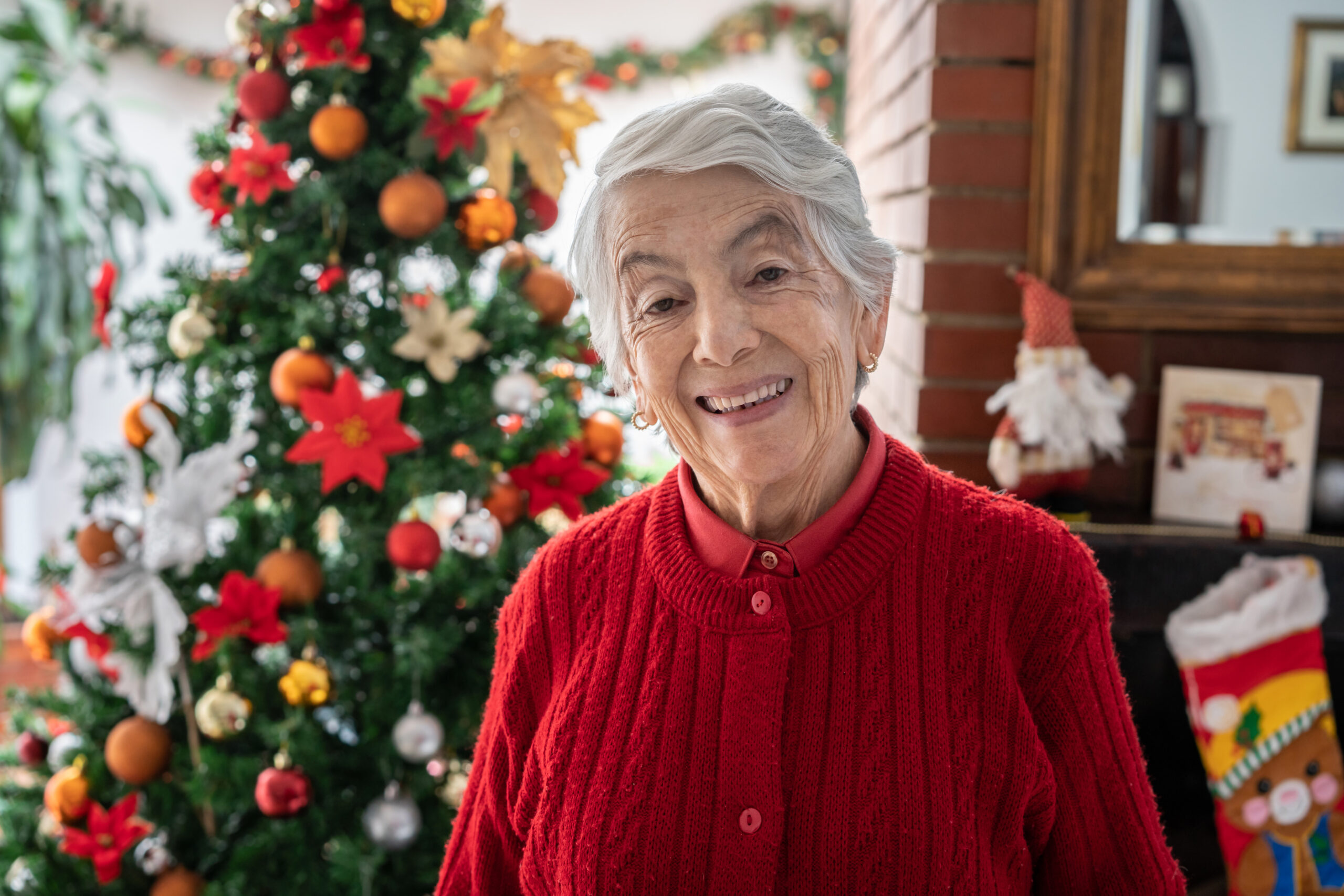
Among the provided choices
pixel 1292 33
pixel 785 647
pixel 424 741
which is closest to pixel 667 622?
pixel 785 647

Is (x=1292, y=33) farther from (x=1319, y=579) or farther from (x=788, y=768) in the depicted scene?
A: (x=788, y=768)

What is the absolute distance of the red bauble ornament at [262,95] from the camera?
1.58m

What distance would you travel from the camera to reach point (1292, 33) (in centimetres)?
168

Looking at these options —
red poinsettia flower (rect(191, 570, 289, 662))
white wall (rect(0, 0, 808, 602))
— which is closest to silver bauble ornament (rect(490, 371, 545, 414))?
red poinsettia flower (rect(191, 570, 289, 662))

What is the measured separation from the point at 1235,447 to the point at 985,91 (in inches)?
29.5

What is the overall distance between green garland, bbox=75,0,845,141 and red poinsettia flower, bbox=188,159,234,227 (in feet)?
9.37

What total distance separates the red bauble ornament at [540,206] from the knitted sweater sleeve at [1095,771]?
3.78 feet

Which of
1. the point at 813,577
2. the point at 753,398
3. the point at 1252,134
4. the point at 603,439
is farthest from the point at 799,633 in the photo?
the point at 1252,134

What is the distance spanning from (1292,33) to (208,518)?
6.63ft

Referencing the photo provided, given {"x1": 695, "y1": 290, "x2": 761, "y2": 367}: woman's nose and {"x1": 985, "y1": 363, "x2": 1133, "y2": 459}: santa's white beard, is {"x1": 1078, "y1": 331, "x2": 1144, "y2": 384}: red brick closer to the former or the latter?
{"x1": 985, "y1": 363, "x2": 1133, "y2": 459}: santa's white beard

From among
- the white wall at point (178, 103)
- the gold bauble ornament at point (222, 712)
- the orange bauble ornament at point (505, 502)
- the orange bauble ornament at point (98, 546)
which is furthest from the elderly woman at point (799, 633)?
the white wall at point (178, 103)

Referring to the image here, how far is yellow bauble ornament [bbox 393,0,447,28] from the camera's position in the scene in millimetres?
1568

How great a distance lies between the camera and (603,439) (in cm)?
175

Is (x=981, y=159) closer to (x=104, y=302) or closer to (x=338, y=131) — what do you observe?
(x=338, y=131)
